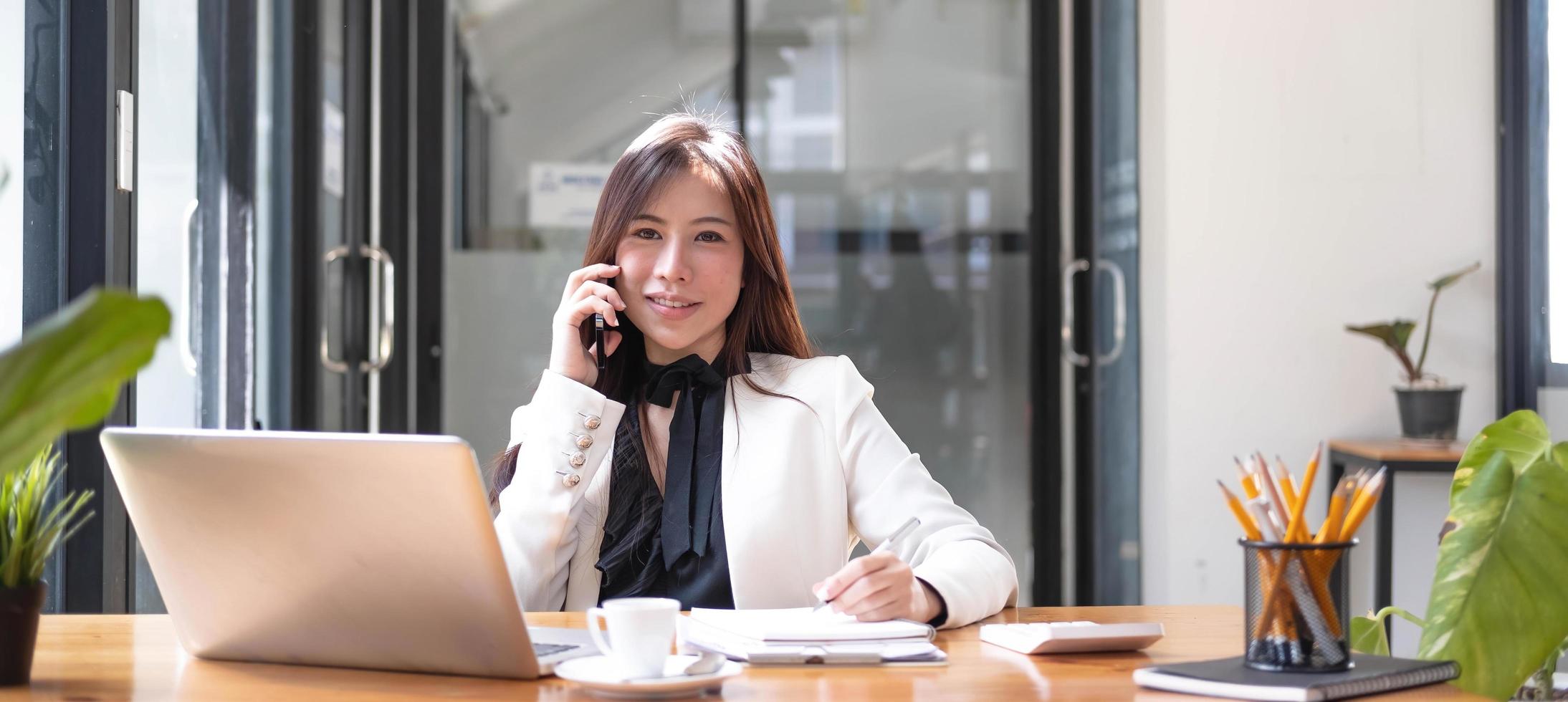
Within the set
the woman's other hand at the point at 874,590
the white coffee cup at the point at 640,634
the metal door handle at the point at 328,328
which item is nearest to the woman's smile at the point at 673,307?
the woman's other hand at the point at 874,590

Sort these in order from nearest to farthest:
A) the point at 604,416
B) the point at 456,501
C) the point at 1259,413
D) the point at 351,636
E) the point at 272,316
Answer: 1. the point at 456,501
2. the point at 351,636
3. the point at 604,416
4. the point at 272,316
5. the point at 1259,413

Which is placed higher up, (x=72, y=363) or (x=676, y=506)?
(x=72, y=363)

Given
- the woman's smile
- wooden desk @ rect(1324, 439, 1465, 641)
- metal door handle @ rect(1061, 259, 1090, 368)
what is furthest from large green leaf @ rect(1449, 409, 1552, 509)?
metal door handle @ rect(1061, 259, 1090, 368)

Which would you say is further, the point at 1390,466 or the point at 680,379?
the point at 1390,466

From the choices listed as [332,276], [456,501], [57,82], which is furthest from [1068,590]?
[456,501]

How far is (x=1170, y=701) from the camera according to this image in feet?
3.01

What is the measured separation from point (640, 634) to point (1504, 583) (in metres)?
0.79

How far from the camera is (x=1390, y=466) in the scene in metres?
2.81

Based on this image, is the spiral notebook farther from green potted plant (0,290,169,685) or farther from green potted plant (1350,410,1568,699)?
green potted plant (0,290,169,685)

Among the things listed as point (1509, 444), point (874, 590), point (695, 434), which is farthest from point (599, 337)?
point (1509, 444)

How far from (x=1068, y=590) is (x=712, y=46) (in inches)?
75.8

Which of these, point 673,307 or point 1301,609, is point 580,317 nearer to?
point 673,307

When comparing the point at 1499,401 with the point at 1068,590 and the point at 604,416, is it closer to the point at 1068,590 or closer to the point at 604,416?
the point at 1068,590

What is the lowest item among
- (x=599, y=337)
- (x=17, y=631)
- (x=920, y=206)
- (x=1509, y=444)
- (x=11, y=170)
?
(x=17, y=631)
